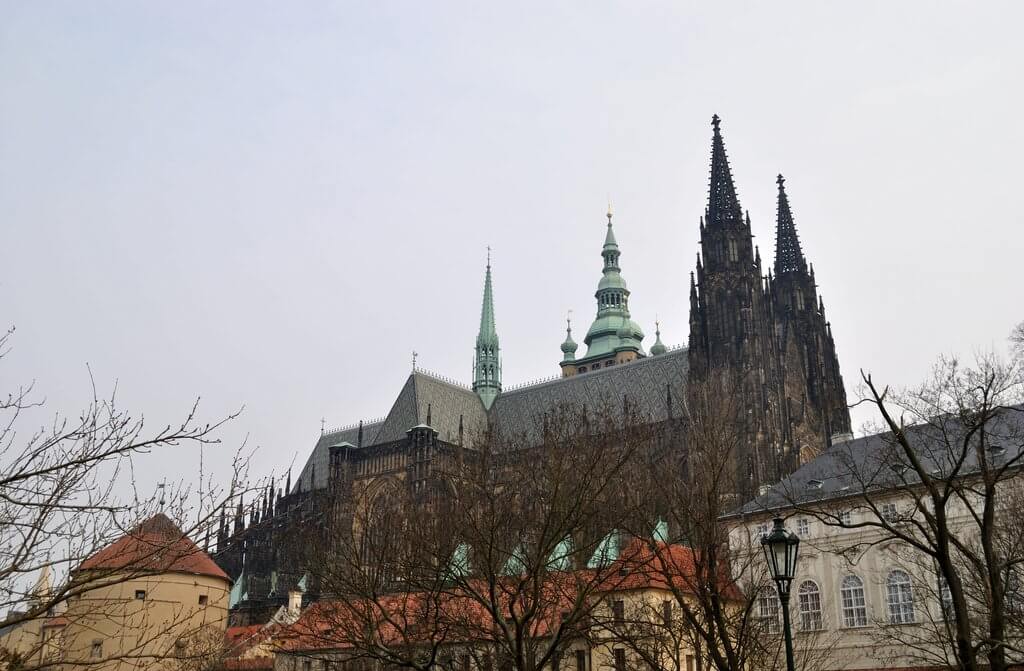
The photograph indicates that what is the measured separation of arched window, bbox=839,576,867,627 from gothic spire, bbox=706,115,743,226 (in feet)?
99.2

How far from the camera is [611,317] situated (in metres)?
104

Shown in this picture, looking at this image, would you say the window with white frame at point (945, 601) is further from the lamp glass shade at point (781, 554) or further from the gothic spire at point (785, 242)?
the gothic spire at point (785, 242)

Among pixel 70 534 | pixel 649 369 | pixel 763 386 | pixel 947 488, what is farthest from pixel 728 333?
pixel 70 534

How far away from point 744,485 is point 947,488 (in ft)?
130

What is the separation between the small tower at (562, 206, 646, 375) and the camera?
101 metres

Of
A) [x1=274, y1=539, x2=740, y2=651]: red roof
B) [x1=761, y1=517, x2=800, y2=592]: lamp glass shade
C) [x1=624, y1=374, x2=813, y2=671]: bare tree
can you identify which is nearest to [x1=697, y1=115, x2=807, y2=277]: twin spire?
[x1=624, y1=374, x2=813, y2=671]: bare tree

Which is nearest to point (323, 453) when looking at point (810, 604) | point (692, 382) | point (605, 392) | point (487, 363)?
point (487, 363)

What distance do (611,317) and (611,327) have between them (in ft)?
5.13

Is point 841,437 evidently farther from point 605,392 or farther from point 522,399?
point 522,399

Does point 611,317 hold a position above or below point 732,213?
above

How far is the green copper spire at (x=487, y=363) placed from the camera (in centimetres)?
8756

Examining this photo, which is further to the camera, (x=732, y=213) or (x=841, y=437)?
(x=732, y=213)

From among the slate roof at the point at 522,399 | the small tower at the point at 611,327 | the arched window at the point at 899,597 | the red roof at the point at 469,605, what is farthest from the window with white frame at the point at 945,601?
the small tower at the point at 611,327

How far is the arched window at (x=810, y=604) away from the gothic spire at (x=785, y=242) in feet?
122
